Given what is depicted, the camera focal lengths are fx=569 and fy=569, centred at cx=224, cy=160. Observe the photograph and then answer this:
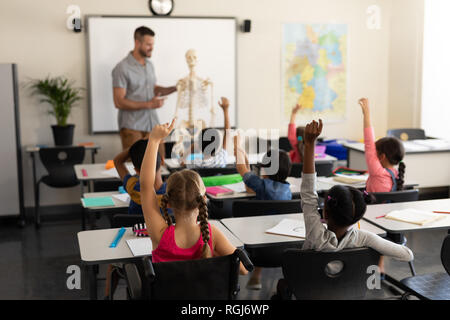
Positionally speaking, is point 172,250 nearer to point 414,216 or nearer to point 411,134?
point 414,216

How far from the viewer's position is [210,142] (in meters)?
5.32

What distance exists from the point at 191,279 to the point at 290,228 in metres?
0.97

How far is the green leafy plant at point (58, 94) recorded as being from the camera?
6.06 meters

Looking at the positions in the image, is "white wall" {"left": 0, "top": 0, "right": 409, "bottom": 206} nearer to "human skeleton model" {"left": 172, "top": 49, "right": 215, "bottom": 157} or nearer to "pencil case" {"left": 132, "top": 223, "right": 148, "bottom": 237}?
"human skeleton model" {"left": 172, "top": 49, "right": 215, "bottom": 157}

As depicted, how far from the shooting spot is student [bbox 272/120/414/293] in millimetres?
2510

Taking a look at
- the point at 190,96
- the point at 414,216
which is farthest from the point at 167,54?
the point at 414,216

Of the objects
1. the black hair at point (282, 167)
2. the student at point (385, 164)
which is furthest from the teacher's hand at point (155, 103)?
the student at point (385, 164)

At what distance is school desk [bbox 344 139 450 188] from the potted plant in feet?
10.1

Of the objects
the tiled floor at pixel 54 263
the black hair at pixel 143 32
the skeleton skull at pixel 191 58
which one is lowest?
the tiled floor at pixel 54 263

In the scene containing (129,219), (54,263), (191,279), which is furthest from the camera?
(54,263)

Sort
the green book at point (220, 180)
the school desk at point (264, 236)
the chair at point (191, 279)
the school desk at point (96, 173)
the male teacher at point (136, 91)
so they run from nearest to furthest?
the chair at point (191, 279)
the school desk at point (264, 236)
the green book at point (220, 180)
the school desk at point (96, 173)
the male teacher at point (136, 91)

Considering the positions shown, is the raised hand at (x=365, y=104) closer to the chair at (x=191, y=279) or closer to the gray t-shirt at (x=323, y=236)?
the gray t-shirt at (x=323, y=236)

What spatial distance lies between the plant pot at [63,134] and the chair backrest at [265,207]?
3.12 metres

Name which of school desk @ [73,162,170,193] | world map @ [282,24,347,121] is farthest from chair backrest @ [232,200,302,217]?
world map @ [282,24,347,121]
